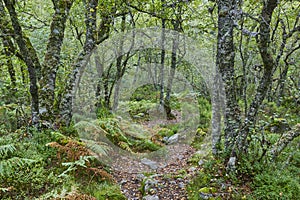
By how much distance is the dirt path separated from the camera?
4621 mm

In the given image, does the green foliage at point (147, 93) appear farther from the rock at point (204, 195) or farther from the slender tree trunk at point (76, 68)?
the rock at point (204, 195)

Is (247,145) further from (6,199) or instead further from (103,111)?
(103,111)

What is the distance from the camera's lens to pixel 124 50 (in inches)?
443

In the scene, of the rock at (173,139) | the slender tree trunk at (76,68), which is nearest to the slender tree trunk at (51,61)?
the slender tree trunk at (76,68)

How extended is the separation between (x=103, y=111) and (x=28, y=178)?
577 cm

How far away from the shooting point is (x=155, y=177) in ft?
17.2

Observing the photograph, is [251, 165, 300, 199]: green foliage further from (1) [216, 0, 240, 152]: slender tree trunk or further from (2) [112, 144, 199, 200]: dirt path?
(2) [112, 144, 199, 200]: dirt path

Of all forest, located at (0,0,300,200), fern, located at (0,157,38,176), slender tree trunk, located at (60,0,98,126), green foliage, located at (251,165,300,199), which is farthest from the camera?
slender tree trunk, located at (60,0,98,126)

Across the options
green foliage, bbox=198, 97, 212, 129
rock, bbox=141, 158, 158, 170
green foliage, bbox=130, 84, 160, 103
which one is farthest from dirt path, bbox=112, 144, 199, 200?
green foliage, bbox=130, 84, 160, 103

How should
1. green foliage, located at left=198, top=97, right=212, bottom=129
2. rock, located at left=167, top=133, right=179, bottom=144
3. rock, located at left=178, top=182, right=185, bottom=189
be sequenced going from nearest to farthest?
rock, located at left=178, top=182, right=185, bottom=189
rock, located at left=167, top=133, right=179, bottom=144
green foliage, located at left=198, top=97, right=212, bottom=129

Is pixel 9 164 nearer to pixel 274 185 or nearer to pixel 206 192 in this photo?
pixel 206 192

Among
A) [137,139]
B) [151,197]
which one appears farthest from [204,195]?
[137,139]

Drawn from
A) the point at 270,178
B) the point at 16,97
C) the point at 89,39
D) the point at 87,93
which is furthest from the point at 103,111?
the point at 270,178

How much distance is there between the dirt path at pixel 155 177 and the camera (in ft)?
15.2
